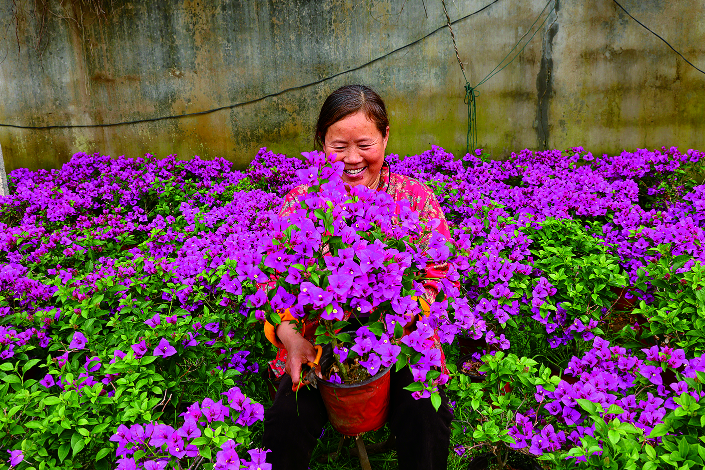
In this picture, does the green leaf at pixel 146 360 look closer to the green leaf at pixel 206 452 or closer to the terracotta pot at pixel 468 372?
the green leaf at pixel 206 452

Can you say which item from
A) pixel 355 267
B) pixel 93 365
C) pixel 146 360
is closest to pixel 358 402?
pixel 355 267

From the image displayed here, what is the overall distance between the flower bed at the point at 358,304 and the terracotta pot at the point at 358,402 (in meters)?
0.11

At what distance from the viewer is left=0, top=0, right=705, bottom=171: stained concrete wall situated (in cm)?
484

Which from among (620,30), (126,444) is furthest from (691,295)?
(620,30)

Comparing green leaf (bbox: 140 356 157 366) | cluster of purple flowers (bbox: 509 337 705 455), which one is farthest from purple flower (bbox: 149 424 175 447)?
cluster of purple flowers (bbox: 509 337 705 455)

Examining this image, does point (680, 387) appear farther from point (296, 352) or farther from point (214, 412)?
point (214, 412)

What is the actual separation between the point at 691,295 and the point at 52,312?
2815 millimetres

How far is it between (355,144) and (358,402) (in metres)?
0.99

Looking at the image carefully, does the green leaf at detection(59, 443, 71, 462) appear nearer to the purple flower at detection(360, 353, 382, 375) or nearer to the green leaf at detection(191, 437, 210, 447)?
the green leaf at detection(191, 437, 210, 447)

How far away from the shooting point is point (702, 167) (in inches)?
155

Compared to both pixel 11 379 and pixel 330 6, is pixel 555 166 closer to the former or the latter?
pixel 330 6

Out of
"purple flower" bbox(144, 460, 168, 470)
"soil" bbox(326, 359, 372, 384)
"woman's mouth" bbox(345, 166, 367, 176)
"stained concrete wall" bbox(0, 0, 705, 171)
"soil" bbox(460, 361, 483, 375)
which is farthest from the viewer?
"stained concrete wall" bbox(0, 0, 705, 171)

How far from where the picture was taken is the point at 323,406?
1.53 meters

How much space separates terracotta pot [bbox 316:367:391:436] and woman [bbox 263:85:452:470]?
0.33 feet
